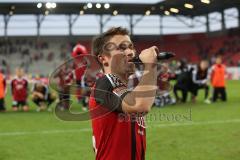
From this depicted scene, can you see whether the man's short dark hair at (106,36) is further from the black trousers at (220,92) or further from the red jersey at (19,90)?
the black trousers at (220,92)

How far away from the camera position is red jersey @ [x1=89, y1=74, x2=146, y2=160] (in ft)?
9.14

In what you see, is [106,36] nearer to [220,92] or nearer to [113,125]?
[113,125]

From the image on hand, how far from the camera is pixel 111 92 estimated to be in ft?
9.09

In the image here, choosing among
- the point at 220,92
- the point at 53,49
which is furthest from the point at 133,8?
the point at 220,92

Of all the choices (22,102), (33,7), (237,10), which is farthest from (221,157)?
(237,10)

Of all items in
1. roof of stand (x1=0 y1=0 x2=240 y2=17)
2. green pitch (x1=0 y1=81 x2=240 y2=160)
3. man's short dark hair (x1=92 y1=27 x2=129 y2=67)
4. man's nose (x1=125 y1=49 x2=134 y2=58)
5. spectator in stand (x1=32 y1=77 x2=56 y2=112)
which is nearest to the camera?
man's nose (x1=125 y1=49 x2=134 y2=58)

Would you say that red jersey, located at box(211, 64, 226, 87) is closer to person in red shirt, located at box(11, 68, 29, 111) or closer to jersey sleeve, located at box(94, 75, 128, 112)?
person in red shirt, located at box(11, 68, 29, 111)

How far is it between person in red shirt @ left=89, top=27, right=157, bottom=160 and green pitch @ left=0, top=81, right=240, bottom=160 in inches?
201

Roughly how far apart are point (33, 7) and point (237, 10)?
852 inches

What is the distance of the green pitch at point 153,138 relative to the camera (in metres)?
8.26

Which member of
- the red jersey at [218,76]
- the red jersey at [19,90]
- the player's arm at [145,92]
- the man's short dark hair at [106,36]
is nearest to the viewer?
the player's arm at [145,92]

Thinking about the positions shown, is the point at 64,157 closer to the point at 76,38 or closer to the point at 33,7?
the point at 33,7

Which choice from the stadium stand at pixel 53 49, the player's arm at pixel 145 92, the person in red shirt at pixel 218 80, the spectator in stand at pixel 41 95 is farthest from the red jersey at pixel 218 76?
the stadium stand at pixel 53 49

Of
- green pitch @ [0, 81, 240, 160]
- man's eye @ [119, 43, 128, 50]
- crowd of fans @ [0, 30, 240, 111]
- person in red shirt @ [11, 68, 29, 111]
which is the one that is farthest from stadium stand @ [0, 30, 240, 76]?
man's eye @ [119, 43, 128, 50]
